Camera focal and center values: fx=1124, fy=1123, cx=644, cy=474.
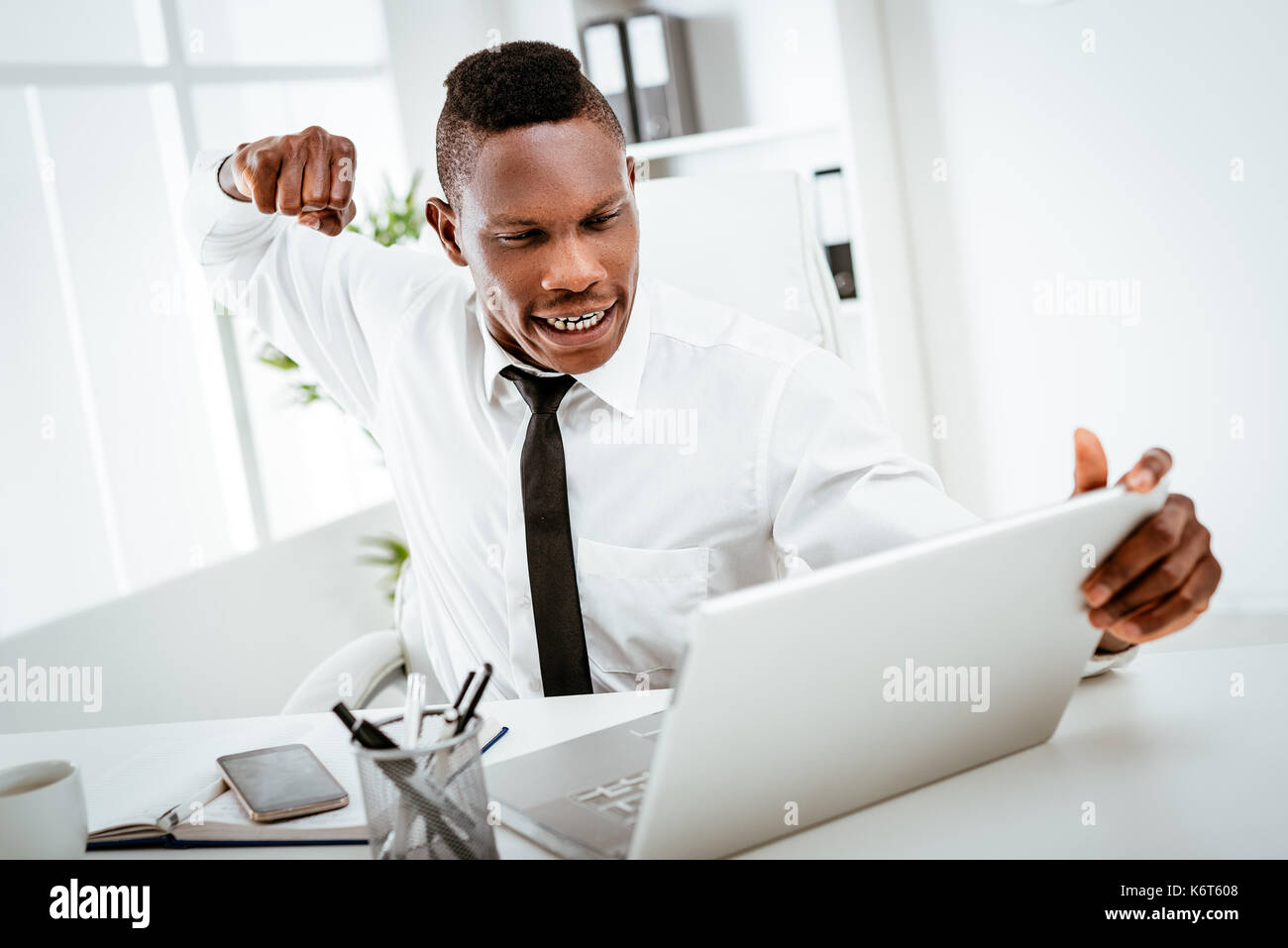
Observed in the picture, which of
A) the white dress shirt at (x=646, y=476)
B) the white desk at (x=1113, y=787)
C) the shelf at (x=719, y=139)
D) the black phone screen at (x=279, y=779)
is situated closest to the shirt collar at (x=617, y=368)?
the white dress shirt at (x=646, y=476)

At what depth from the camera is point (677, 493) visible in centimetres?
139

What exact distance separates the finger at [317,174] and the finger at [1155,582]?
3.21 ft

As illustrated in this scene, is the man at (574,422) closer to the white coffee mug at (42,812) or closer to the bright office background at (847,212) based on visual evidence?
the white coffee mug at (42,812)

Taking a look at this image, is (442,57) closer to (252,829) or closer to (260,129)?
(260,129)

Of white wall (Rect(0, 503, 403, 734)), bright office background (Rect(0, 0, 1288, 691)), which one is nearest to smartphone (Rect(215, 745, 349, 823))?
white wall (Rect(0, 503, 403, 734))

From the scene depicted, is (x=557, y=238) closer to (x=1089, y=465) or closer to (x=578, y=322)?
(x=578, y=322)

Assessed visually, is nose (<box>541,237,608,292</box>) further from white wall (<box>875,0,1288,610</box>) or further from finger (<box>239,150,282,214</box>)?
white wall (<box>875,0,1288,610</box>)

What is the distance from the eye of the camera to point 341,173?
1354 millimetres

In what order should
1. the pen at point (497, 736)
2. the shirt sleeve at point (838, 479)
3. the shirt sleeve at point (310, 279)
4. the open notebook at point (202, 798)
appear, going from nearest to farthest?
the open notebook at point (202, 798) → the pen at point (497, 736) → the shirt sleeve at point (838, 479) → the shirt sleeve at point (310, 279)

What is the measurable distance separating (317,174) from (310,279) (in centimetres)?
42

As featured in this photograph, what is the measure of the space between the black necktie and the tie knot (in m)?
0.03

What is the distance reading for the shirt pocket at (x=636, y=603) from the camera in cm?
137

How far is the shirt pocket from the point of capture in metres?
1.37

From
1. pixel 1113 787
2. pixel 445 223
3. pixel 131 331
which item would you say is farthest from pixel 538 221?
pixel 131 331
